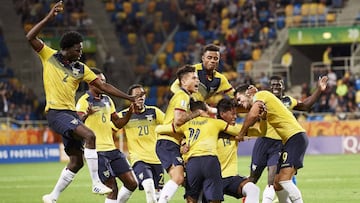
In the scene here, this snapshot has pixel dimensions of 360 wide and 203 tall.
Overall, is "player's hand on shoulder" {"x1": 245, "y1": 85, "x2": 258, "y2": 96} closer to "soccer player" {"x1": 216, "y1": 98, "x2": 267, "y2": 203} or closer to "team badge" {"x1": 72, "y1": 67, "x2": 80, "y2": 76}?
"soccer player" {"x1": 216, "y1": 98, "x2": 267, "y2": 203}

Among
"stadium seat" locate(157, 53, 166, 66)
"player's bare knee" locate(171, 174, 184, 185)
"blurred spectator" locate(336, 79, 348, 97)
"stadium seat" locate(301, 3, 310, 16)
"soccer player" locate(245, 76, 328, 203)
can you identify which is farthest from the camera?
"stadium seat" locate(157, 53, 166, 66)

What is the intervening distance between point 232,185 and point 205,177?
70cm

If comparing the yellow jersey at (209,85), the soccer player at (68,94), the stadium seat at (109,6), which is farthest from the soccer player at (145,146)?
the stadium seat at (109,6)

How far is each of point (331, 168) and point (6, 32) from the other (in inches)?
876

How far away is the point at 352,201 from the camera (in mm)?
17484

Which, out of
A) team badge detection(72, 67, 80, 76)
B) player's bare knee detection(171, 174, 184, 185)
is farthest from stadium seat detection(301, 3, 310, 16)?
player's bare knee detection(171, 174, 184, 185)

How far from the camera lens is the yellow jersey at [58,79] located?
1412 cm

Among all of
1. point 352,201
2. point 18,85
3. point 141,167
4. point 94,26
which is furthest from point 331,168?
point 94,26

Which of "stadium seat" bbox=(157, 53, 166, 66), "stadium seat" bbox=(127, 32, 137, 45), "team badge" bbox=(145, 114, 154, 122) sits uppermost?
"team badge" bbox=(145, 114, 154, 122)

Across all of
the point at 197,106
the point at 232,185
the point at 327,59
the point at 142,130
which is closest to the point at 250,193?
the point at 232,185

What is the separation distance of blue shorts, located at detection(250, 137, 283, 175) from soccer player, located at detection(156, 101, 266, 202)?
9.15ft

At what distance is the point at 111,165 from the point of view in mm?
15625

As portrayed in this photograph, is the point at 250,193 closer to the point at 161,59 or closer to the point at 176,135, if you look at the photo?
the point at 176,135

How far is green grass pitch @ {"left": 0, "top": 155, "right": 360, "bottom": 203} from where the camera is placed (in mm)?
19312
